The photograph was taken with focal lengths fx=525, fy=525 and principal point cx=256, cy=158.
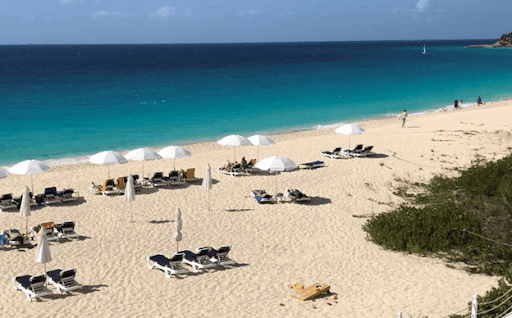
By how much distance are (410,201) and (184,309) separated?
33.9 ft

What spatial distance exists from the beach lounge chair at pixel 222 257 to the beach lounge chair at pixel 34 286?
157 inches

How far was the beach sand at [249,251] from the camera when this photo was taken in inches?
452

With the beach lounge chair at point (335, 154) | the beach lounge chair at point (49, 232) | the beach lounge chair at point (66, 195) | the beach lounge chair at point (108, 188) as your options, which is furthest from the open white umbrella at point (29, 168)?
the beach lounge chair at point (335, 154)

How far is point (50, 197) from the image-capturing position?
18766 mm

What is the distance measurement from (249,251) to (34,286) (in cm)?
557

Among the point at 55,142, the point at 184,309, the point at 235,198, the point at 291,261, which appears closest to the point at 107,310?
the point at 184,309

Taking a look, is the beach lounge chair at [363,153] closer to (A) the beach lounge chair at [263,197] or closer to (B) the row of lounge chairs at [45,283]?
(A) the beach lounge chair at [263,197]

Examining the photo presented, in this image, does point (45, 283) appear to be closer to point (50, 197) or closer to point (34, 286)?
point (34, 286)

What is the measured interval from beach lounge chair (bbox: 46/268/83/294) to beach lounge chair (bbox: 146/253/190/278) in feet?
6.36

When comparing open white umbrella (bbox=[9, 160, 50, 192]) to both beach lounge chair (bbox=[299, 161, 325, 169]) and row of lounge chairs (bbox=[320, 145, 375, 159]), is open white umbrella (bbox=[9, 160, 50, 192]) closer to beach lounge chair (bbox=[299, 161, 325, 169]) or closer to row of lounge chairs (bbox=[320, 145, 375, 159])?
beach lounge chair (bbox=[299, 161, 325, 169])

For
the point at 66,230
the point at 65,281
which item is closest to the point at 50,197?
the point at 66,230

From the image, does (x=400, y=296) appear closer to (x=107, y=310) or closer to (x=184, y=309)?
(x=184, y=309)

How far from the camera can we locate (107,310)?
1124cm

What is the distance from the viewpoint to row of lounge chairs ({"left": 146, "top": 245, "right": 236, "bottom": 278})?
13.1 meters
